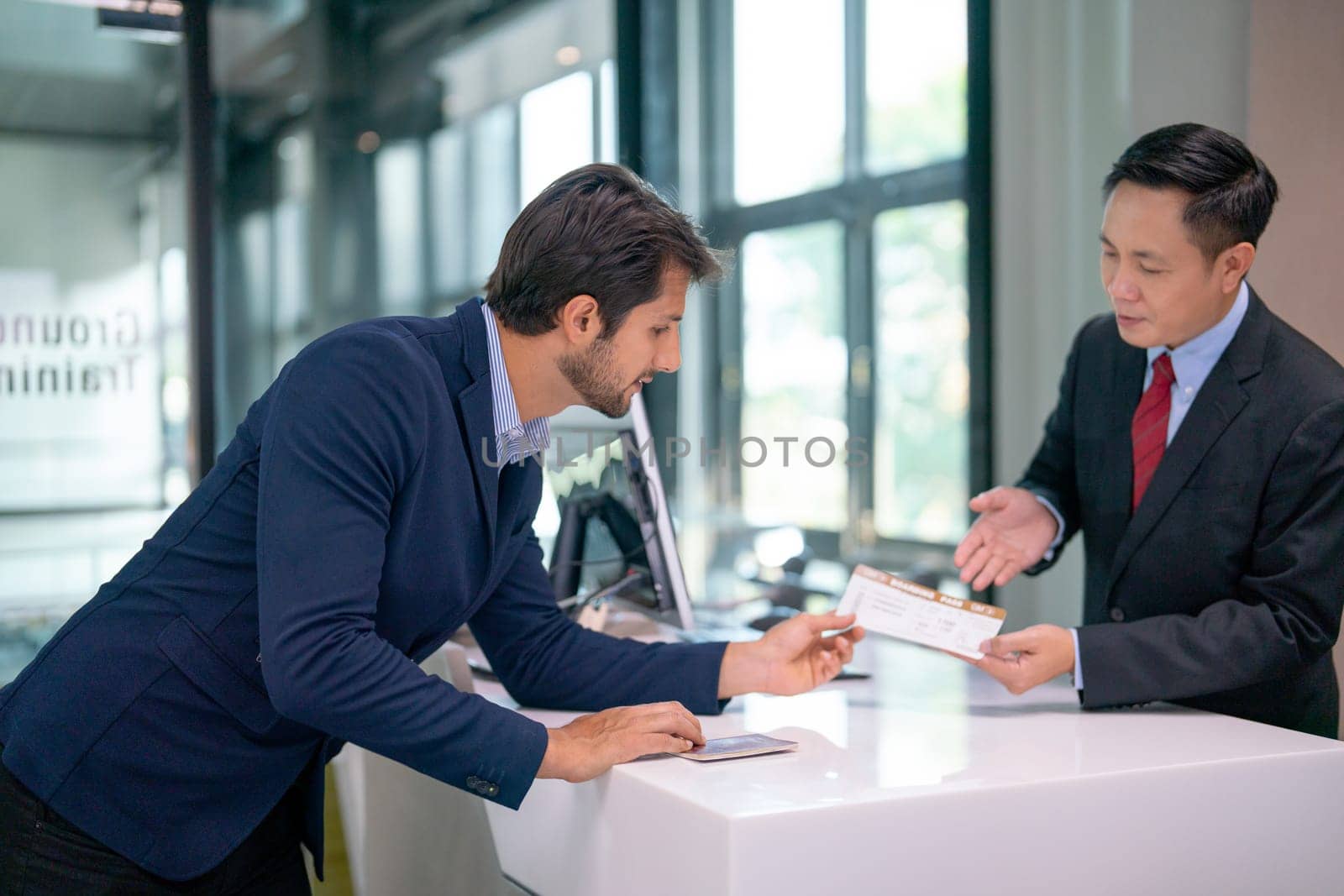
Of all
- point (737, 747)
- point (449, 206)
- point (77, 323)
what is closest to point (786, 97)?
point (449, 206)

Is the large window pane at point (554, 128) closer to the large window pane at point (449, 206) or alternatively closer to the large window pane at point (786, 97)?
the large window pane at point (449, 206)

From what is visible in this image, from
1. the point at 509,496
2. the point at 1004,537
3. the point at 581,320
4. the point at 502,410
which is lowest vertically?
the point at 1004,537

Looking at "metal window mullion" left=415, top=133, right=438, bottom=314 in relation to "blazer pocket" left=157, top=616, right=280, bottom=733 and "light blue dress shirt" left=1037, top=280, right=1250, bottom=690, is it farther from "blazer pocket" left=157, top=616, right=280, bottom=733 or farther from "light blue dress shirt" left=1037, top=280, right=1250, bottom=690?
"blazer pocket" left=157, top=616, right=280, bottom=733

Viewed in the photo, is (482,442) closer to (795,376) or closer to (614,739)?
(614,739)

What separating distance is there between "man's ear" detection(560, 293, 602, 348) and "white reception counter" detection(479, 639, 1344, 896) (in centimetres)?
50

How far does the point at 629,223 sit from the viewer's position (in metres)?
1.48

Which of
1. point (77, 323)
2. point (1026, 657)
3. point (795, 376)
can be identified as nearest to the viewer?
point (1026, 657)

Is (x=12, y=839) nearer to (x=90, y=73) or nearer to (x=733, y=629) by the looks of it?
(x=733, y=629)

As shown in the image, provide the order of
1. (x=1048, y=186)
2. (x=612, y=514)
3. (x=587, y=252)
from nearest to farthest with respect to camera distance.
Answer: (x=587, y=252), (x=612, y=514), (x=1048, y=186)

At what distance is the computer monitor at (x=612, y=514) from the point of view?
218cm

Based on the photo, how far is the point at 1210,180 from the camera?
1749mm

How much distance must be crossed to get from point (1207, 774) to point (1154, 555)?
18.0 inches

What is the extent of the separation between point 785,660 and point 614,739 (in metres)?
0.37

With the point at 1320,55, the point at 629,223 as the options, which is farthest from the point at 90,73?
the point at 1320,55
